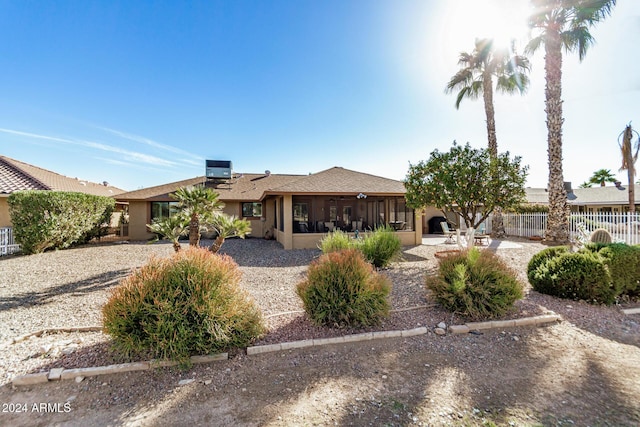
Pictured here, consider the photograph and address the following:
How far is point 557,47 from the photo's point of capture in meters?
11.6

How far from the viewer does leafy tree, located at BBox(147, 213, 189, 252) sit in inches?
299

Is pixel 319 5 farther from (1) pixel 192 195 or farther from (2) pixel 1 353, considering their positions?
(2) pixel 1 353

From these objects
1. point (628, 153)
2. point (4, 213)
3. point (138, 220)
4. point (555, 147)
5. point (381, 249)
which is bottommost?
point (381, 249)

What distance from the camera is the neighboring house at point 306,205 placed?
41.4 feet

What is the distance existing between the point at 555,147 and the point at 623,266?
9.83 meters

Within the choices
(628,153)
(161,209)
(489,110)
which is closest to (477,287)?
(489,110)

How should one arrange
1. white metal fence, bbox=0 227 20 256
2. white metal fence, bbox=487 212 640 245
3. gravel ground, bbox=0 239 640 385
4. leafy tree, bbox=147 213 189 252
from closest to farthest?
gravel ground, bbox=0 239 640 385 → leafy tree, bbox=147 213 189 252 → white metal fence, bbox=0 227 20 256 → white metal fence, bbox=487 212 640 245

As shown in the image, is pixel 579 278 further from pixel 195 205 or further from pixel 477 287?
pixel 195 205

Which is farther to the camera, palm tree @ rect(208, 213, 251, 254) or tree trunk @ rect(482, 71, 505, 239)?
tree trunk @ rect(482, 71, 505, 239)

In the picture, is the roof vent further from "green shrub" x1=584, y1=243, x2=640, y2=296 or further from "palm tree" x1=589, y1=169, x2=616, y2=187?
"palm tree" x1=589, y1=169, x2=616, y2=187

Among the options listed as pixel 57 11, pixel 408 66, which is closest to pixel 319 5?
pixel 408 66

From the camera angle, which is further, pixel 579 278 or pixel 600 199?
pixel 600 199

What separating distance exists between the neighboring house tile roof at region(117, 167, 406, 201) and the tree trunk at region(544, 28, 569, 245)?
7.11 meters

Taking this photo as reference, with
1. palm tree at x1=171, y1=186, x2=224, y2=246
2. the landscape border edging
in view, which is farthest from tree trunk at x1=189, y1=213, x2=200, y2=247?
the landscape border edging
